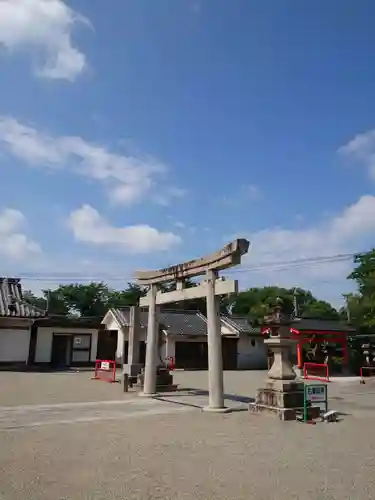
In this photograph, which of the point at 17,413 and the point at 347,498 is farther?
the point at 17,413

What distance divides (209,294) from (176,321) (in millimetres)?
25079

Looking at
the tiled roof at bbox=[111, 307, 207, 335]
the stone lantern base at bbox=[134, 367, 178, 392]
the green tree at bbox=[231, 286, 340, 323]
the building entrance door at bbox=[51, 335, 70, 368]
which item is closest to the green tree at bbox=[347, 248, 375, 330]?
the tiled roof at bbox=[111, 307, 207, 335]

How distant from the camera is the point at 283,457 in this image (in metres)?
7.07

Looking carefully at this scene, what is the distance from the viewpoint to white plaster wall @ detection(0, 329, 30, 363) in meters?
27.8

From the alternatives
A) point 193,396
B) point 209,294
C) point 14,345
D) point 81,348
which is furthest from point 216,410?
point 81,348

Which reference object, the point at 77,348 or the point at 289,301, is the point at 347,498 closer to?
the point at 77,348

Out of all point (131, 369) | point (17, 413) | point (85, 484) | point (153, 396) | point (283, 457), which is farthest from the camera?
point (131, 369)

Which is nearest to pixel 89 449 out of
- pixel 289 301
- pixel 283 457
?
pixel 283 457

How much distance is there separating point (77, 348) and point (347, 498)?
2958 cm

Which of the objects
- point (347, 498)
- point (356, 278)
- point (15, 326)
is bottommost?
point (347, 498)

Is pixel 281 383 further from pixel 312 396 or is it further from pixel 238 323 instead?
pixel 238 323

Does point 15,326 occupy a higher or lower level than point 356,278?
lower

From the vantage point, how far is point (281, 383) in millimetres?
11227

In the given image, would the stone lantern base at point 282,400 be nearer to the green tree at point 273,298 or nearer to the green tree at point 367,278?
the green tree at point 367,278
